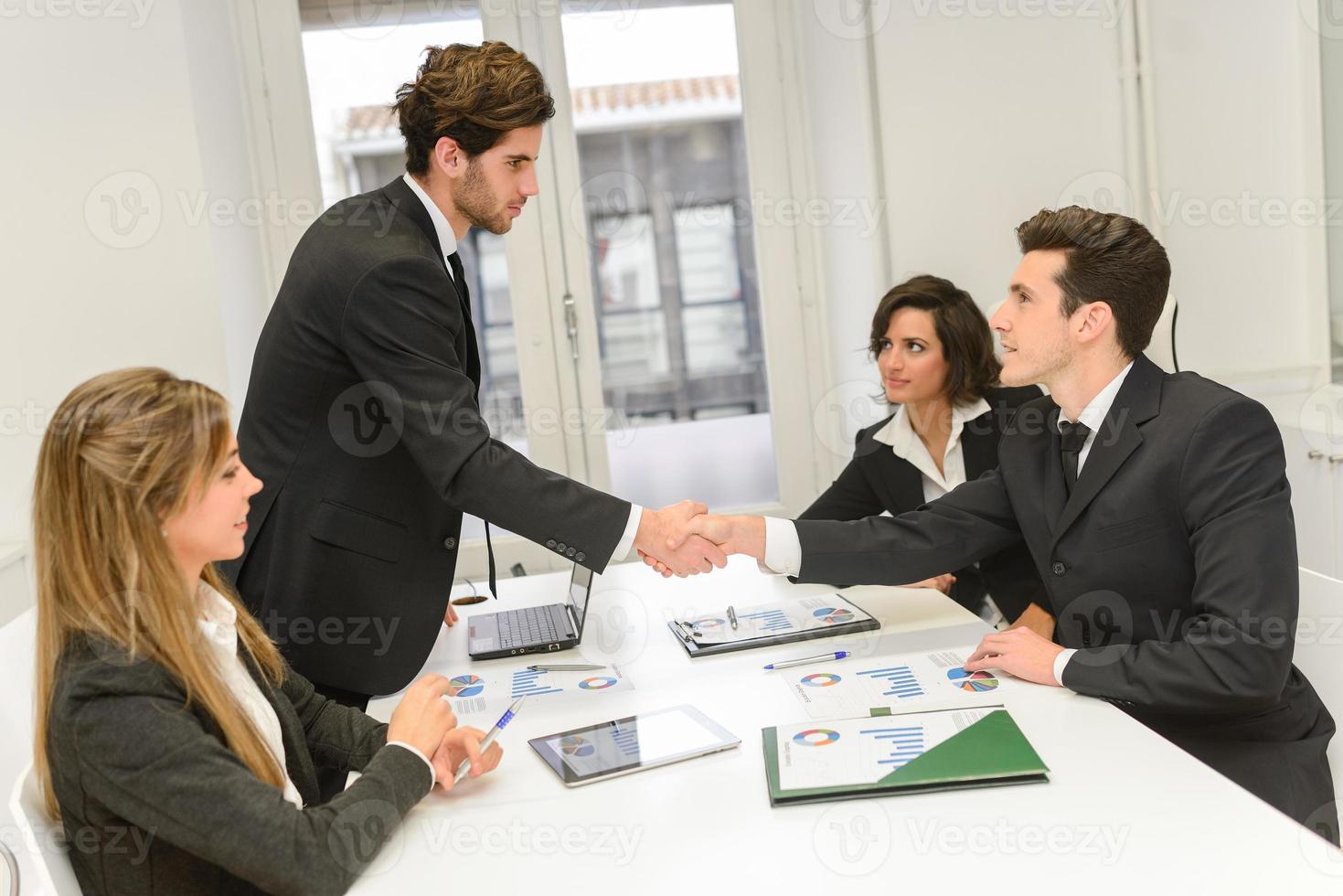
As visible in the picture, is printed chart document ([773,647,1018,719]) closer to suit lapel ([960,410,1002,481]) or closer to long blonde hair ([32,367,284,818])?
long blonde hair ([32,367,284,818])

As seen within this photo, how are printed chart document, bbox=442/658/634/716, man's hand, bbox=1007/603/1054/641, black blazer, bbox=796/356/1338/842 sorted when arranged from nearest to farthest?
1. black blazer, bbox=796/356/1338/842
2. printed chart document, bbox=442/658/634/716
3. man's hand, bbox=1007/603/1054/641

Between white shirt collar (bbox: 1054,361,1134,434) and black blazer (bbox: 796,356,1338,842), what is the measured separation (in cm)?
2

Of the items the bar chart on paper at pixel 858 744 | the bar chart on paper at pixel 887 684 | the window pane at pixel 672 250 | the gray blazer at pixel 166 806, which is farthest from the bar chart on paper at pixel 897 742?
the window pane at pixel 672 250

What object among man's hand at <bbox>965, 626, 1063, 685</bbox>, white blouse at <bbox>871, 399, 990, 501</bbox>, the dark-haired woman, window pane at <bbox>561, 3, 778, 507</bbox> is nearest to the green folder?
man's hand at <bbox>965, 626, 1063, 685</bbox>

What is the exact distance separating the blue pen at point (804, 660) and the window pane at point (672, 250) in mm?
2304

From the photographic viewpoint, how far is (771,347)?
159 inches

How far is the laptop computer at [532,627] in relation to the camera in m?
2.02

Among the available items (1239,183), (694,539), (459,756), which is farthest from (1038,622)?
(1239,183)

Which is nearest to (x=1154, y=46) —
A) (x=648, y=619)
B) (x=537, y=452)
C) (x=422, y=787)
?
(x=537, y=452)

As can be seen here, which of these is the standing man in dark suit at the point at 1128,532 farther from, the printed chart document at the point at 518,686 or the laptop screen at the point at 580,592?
the printed chart document at the point at 518,686

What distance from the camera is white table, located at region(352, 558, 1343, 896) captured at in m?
1.12

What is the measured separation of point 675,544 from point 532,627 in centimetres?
33

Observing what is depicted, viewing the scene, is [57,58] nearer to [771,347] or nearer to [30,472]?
[30,472]

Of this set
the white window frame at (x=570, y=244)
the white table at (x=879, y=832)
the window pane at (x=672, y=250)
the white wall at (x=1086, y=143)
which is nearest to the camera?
the white table at (x=879, y=832)
